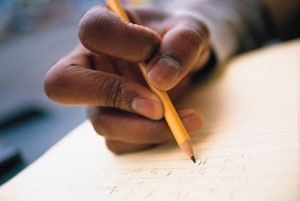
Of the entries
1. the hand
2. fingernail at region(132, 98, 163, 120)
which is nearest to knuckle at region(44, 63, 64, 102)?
the hand

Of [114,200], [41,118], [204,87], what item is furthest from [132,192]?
[41,118]

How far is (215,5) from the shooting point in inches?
30.9

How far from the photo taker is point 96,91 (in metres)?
0.35

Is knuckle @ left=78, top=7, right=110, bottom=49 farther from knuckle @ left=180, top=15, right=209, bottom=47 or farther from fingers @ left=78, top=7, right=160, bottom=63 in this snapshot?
knuckle @ left=180, top=15, right=209, bottom=47

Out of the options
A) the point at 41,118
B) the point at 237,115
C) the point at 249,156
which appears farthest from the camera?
the point at 41,118

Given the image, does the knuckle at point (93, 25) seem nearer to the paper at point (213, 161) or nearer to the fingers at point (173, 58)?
the fingers at point (173, 58)

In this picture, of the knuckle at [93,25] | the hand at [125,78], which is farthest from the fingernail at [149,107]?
the knuckle at [93,25]

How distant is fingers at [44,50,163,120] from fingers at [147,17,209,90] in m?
0.03

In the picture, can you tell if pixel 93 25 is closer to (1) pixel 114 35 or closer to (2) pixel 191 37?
(1) pixel 114 35

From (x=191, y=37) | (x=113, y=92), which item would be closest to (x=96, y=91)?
(x=113, y=92)

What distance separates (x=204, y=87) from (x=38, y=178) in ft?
1.23

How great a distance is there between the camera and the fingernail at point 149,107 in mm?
336

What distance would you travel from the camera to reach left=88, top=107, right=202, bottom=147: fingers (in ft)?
1.18

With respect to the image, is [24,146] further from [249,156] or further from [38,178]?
[249,156]
